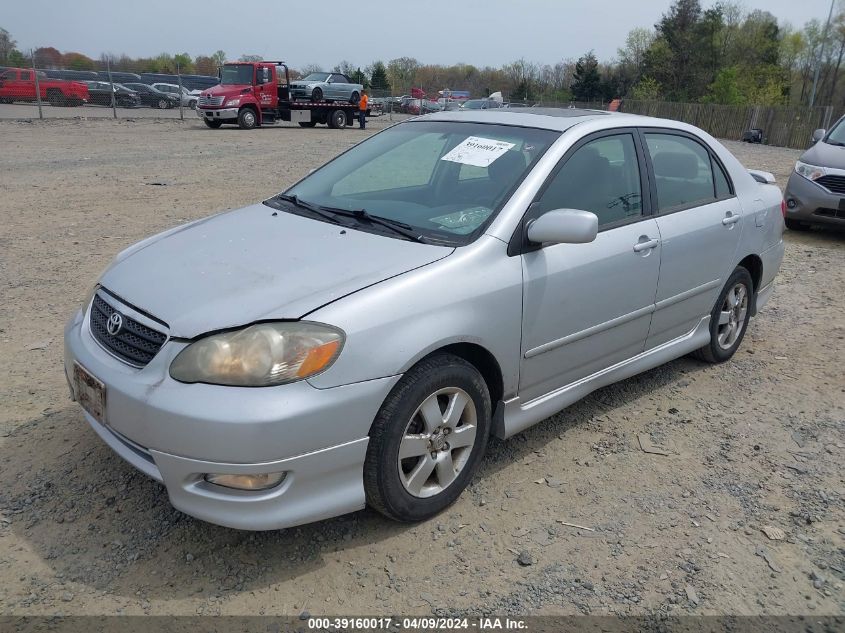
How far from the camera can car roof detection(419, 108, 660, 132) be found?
3590mm

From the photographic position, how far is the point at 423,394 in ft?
8.69

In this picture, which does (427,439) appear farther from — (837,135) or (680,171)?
(837,135)

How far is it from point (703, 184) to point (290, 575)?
3.37 meters

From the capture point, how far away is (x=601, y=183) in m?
3.55

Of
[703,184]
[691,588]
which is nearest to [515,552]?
[691,588]

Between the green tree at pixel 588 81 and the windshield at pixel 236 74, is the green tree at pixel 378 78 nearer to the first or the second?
the green tree at pixel 588 81

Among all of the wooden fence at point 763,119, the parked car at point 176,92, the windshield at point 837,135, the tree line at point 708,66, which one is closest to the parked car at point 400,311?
the windshield at point 837,135

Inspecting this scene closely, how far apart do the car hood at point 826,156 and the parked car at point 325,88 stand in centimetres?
2040

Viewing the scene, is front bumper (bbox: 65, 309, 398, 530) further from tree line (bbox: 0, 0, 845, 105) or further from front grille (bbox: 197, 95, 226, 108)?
tree line (bbox: 0, 0, 845, 105)

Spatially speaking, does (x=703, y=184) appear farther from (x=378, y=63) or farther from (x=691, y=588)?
(x=378, y=63)

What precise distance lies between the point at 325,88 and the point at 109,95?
389 inches

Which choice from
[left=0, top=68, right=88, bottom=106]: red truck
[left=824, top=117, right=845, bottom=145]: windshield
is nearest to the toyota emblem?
[left=824, top=117, right=845, bottom=145]: windshield

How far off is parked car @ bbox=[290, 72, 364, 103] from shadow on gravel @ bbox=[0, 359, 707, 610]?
80.1 feet

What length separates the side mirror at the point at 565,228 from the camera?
2.92m
